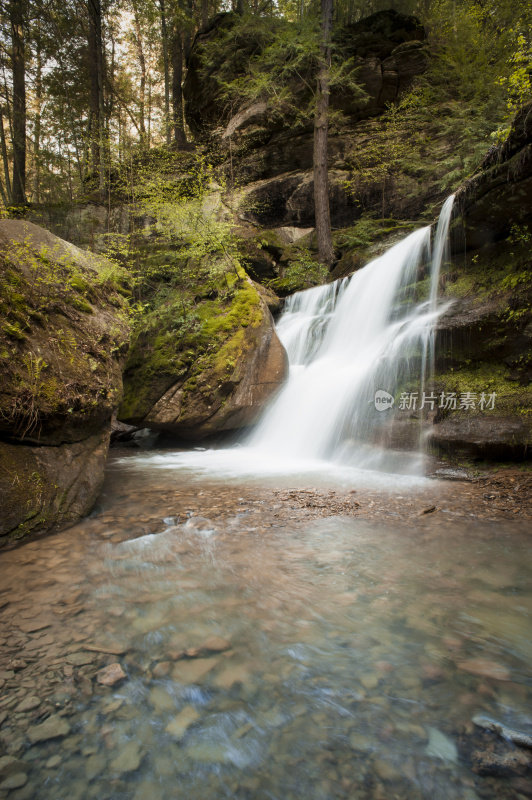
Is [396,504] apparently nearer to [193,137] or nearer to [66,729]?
[66,729]

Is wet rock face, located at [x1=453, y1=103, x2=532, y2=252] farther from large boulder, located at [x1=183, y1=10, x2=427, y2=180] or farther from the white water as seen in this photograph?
large boulder, located at [x1=183, y1=10, x2=427, y2=180]

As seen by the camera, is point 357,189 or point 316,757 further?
point 357,189

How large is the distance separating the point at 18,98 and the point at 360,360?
15977 mm

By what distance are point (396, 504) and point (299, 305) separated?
841cm

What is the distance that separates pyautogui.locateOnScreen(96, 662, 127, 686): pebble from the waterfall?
5059mm

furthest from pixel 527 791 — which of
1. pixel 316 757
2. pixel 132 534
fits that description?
pixel 132 534

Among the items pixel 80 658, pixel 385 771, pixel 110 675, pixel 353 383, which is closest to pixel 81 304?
pixel 80 658

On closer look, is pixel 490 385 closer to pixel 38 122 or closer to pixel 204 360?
pixel 204 360

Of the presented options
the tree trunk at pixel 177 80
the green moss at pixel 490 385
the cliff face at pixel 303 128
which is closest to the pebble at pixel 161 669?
the green moss at pixel 490 385

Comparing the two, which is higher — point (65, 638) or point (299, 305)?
point (299, 305)

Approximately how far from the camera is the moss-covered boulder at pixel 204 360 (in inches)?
291

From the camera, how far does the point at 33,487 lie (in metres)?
3.30

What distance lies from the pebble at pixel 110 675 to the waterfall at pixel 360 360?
5.06 metres

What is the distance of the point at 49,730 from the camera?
148 centimetres
